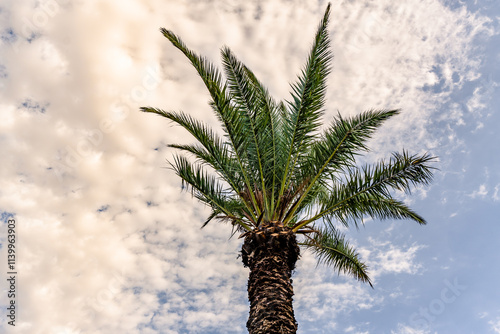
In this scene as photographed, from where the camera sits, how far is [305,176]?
26.7ft

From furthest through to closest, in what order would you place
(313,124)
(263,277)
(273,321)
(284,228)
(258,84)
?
(258,84) < (313,124) < (284,228) < (263,277) < (273,321)

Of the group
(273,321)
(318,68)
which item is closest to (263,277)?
(273,321)

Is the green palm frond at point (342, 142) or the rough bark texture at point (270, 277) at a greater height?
the green palm frond at point (342, 142)

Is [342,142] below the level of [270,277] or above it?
above

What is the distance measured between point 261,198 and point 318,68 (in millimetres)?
2953

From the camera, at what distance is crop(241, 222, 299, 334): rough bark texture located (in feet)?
20.3

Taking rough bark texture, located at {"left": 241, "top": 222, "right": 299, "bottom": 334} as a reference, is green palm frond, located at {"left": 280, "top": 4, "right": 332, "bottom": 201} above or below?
above

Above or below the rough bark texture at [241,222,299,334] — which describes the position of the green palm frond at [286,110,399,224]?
above

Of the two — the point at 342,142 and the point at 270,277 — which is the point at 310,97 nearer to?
the point at 342,142

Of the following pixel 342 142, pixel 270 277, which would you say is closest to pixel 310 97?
pixel 342 142

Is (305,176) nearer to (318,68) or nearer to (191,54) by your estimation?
(318,68)

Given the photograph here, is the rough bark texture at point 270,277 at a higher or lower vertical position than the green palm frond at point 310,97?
lower

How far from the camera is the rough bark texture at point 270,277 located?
6.20 metres

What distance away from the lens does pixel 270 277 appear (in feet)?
22.3
